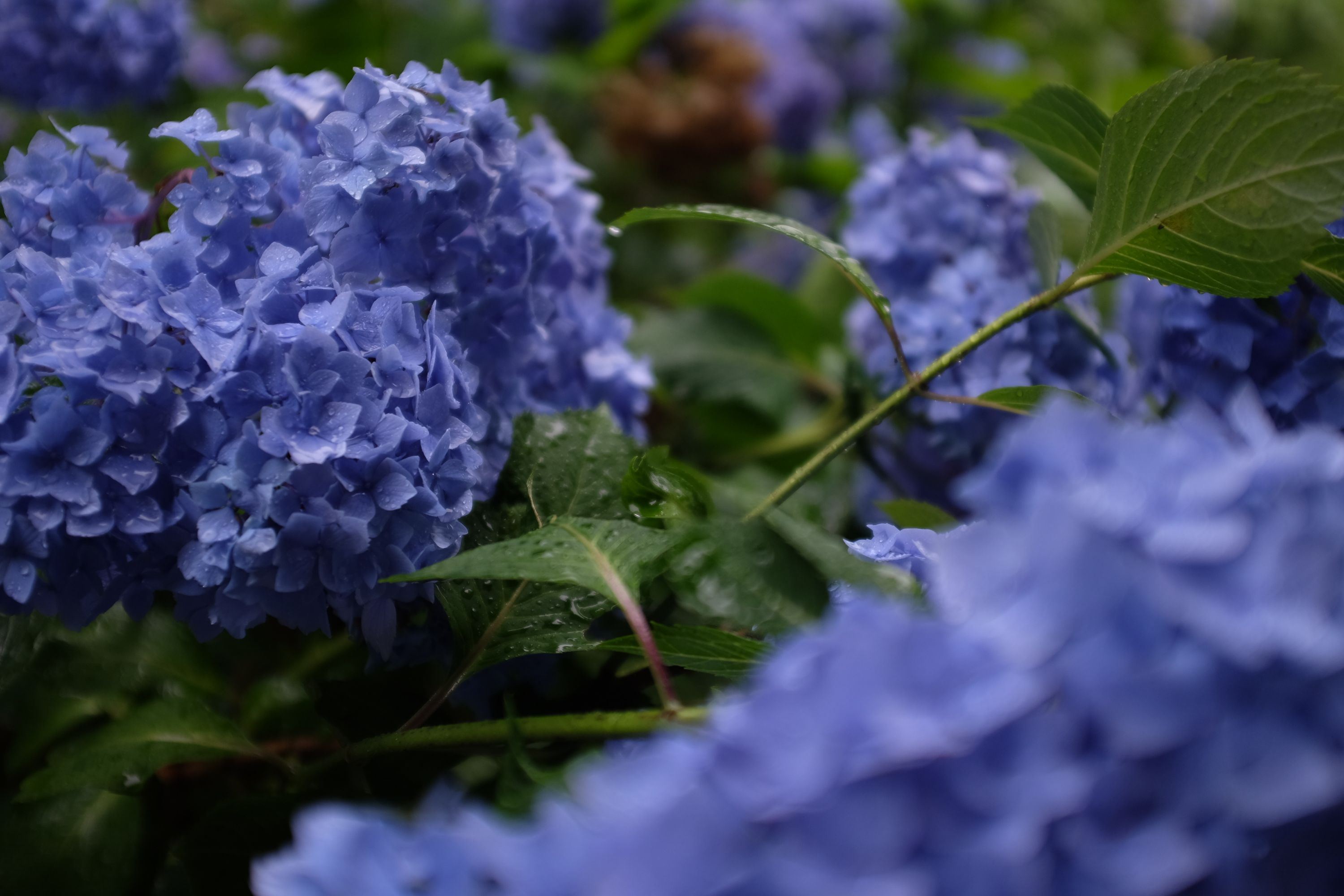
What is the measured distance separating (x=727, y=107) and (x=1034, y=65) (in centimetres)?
56

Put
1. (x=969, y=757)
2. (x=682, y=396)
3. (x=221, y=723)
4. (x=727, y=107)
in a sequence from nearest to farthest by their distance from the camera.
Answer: (x=969, y=757) → (x=221, y=723) → (x=682, y=396) → (x=727, y=107)

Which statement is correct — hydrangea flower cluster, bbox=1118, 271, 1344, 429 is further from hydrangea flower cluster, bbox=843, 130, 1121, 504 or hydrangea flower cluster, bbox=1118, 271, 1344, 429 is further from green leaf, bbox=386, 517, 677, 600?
green leaf, bbox=386, 517, 677, 600

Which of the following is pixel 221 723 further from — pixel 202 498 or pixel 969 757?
pixel 969 757

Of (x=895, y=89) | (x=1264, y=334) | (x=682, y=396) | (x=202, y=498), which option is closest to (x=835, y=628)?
(x=202, y=498)

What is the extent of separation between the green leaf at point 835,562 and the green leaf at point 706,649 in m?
0.04

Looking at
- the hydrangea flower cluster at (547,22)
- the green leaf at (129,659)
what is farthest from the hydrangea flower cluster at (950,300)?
the hydrangea flower cluster at (547,22)

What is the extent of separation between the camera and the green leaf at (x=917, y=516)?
457mm

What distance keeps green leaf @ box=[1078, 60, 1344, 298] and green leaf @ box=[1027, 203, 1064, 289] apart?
0.56ft

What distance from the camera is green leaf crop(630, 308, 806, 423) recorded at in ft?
2.52

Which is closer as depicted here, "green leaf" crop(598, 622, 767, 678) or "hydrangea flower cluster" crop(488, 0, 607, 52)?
"green leaf" crop(598, 622, 767, 678)

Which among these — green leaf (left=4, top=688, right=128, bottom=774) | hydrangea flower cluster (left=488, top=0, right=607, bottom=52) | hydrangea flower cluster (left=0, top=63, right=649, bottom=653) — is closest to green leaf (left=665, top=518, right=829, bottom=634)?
hydrangea flower cluster (left=0, top=63, right=649, bottom=653)

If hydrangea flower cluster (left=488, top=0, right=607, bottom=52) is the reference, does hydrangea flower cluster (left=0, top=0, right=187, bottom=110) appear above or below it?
below

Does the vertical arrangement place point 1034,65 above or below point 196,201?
above

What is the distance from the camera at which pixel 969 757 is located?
0.22 metres
